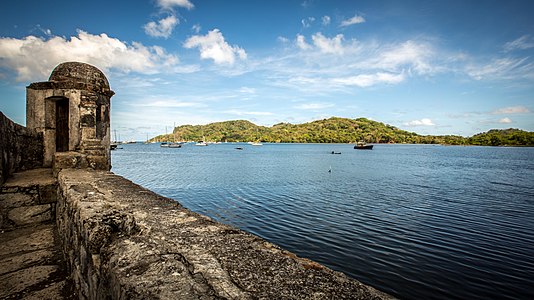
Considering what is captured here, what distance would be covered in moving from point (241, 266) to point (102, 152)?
25.4ft

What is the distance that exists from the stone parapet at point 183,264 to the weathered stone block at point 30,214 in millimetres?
3434

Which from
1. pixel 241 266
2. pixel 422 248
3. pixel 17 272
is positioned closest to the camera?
pixel 241 266

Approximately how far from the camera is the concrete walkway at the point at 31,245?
136 inches

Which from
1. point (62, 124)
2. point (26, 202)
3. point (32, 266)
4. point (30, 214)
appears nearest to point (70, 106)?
point (62, 124)

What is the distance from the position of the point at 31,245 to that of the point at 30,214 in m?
1.31

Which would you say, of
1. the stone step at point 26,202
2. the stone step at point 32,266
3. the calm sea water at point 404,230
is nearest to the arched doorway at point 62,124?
the stone step at point 26,202

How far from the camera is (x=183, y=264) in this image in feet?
6.77

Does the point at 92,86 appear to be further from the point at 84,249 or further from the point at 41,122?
the point at 84,249

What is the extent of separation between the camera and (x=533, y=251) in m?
9.34

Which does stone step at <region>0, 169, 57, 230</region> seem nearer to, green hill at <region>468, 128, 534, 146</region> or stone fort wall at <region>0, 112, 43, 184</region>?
stone fort wall at <region>0, 112, 43, 184</region>

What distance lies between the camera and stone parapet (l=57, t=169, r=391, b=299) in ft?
5.67

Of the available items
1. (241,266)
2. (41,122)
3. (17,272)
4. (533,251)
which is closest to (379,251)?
(533,251)

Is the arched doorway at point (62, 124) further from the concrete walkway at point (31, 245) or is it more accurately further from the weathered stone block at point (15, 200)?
the weathered stone block at point (15, 200)

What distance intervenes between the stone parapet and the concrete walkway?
2.14 feet
